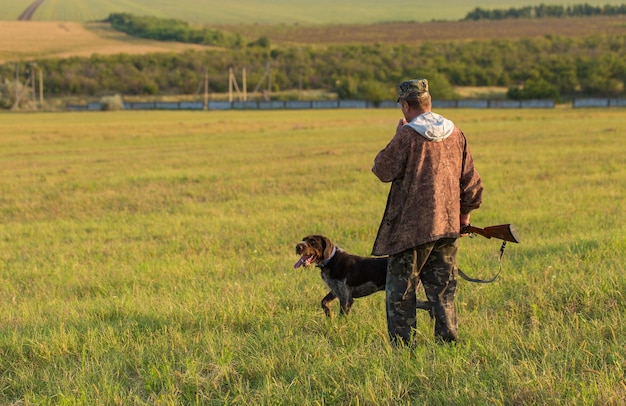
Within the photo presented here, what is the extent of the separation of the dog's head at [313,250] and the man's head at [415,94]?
1530 mm

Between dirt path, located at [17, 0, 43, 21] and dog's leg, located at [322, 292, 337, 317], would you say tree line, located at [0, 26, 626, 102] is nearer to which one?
dirt path, located at [17, 0, 43, 21]

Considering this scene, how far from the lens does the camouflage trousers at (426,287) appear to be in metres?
4.97

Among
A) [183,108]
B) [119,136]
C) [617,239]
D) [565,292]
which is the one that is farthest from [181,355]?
[183,108]

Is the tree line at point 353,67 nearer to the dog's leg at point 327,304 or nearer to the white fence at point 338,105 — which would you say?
the white fence at point 338,105

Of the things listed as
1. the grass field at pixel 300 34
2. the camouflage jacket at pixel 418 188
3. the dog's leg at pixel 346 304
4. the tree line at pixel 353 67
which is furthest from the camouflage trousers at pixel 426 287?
the grass field at pixel 300 34

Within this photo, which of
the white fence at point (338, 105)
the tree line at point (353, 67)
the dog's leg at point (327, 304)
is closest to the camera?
the dog's leg at point (327, 304)

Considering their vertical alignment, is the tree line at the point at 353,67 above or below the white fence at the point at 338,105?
above

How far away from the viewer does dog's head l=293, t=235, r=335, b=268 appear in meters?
5.66

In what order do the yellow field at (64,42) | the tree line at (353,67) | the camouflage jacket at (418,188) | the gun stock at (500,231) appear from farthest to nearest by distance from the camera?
the yellow field at (64,42)
the tree line at (353,67)
the gun stock at (500,231)
the camouflage jacket at (418,188)

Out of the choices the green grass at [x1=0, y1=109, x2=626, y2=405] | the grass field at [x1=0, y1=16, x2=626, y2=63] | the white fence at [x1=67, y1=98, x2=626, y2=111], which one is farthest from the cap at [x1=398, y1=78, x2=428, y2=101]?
the grass field at [x1=0, y1=16, x2=626, y2=63]

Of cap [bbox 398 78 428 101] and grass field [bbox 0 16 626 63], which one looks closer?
cap [bbox 398 78 428 101]

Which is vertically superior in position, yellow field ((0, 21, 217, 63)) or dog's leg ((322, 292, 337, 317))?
yellow field ((0, 21, 217, 63))

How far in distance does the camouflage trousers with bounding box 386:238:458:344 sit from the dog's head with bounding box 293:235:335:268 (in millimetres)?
869

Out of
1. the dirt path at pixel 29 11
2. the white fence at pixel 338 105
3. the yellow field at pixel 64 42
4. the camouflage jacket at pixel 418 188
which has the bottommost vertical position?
the white fence at pixel 338 105
